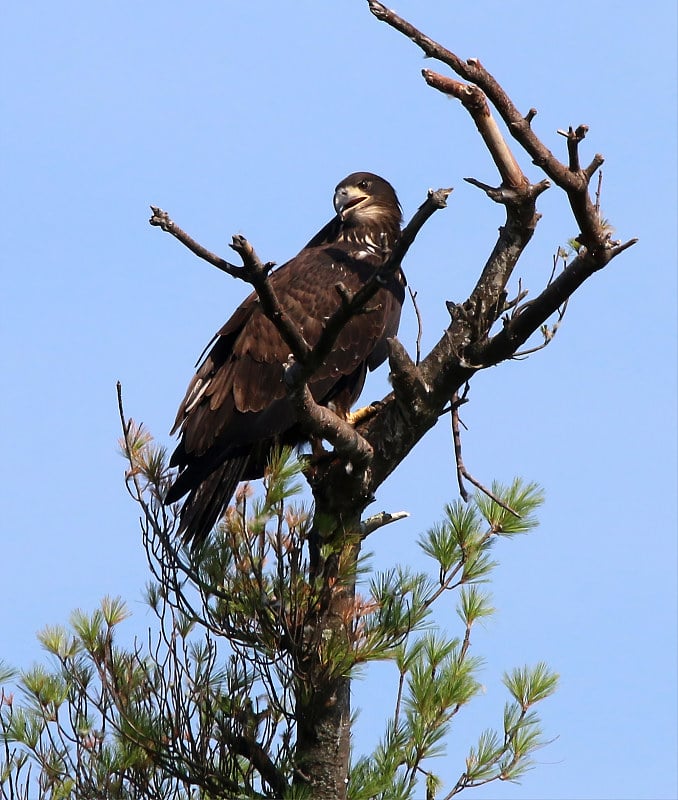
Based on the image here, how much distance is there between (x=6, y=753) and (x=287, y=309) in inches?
94.3

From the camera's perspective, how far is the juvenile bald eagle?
5.15m

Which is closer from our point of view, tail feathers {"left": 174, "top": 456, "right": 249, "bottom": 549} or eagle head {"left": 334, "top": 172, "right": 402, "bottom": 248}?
tail feathers {"left": 174, "top": 456, "right": 249, "bottom": 549}

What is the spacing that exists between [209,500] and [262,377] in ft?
2.35

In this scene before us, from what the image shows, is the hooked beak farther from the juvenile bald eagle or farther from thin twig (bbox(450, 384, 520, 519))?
thin twig (bbox(450, 384, 520, 519))

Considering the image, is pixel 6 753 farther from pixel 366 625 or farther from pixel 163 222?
pixel 163 222

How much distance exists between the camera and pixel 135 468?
14.3 feet

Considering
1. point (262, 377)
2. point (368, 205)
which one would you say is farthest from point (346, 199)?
Result: point (262, 377)

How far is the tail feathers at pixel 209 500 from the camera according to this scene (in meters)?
4.90

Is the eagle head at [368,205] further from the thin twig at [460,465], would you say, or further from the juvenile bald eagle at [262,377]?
the thin twig at [460,465]

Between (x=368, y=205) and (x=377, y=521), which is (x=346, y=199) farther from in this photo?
(x=377, y=521)

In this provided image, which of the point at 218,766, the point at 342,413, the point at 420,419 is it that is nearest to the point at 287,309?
the point at 342,413

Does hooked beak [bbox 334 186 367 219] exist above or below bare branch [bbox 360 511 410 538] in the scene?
above

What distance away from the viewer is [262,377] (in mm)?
5465

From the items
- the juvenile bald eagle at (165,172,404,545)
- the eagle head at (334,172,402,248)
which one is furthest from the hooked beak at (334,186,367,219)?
the juvenile bald eagle at (165,172,404,545)
